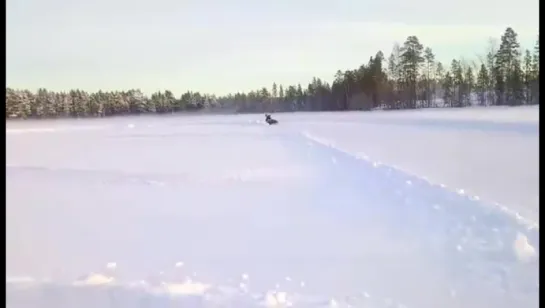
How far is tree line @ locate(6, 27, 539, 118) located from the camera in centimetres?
154

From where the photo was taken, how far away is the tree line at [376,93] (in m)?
1.54

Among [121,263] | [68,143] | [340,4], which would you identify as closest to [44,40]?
[68,143]

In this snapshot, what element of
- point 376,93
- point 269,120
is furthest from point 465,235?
point 269,120

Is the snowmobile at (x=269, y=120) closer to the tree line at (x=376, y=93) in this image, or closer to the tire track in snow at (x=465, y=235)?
the tree line at (x=376, y=93)

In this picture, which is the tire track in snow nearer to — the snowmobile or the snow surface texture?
the snow surface texture

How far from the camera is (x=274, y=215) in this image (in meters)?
1.52


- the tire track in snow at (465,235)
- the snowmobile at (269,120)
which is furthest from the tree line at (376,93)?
the tire track in snow at (465,235)

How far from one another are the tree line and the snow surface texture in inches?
1.7

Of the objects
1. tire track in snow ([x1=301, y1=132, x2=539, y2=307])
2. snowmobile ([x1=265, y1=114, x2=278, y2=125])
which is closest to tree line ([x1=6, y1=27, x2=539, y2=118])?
snowmobile ([x1=265, y1=114, x2=278, y2=125])

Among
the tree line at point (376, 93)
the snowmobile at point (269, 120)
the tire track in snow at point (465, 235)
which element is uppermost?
the tree line at point (376, 93)

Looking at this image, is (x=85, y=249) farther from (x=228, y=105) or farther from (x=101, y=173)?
(x=228, y=105)

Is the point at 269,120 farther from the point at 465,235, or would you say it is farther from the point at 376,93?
the point at 465,235

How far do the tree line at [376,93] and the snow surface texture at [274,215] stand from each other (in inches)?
1.7

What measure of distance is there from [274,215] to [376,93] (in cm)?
45
